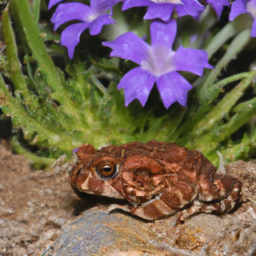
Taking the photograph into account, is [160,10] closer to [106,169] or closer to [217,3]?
[217,3]

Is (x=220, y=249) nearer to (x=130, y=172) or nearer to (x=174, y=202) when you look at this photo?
(x=174, y=202)

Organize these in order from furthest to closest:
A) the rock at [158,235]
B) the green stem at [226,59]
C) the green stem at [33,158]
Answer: the green stem at [33,158], the green stem at [226,59], the rock at [158,235]

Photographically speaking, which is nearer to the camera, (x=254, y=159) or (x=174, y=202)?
(x=174, y=202)

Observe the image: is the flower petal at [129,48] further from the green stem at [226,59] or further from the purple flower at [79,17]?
the green stem at [226,59]

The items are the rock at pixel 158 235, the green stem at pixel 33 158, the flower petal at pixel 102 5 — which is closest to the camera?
the rock at pixel 158 235

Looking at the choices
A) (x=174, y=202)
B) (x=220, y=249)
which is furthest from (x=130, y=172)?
(x=220, y=249)

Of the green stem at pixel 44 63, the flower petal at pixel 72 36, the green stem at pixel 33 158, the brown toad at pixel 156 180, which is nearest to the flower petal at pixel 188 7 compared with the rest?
the flower petal at pixel 72 36

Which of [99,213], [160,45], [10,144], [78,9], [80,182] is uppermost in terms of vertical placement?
[78,9]
